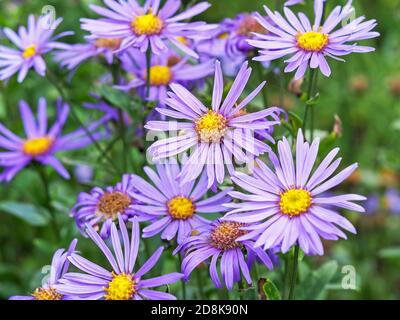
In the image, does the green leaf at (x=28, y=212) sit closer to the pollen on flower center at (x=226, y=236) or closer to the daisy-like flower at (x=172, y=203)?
the daisy-like flower at (x=172, y=203)

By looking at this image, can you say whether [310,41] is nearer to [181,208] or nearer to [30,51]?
[181,208]

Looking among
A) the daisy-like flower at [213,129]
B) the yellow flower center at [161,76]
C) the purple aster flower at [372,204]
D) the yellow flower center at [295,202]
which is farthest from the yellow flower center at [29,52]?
the purple aster flower at [372,204]

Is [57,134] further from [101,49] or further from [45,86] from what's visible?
[45,86]

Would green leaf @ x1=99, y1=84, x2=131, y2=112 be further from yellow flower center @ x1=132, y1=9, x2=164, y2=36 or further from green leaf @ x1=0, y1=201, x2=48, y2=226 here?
green leaf @ x1=0, y1=201, x2=48, y2=226

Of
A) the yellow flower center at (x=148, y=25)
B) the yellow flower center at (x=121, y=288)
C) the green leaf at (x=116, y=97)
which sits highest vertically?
the yellow flower center at (x=148, y=25)

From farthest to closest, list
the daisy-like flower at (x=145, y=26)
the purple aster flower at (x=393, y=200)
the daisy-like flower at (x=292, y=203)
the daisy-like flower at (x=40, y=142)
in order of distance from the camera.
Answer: the purple aster flower at (x=393, y=200) < the daisy-like flower at (x=40, y=142) < the daisy-like flower at (x=145, y=26) < the daisy-like flower at (x=292, y=203)
